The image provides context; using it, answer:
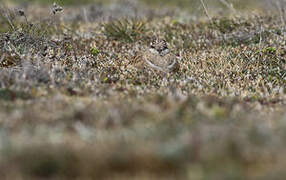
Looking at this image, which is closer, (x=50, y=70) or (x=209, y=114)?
(x=209, y=114)

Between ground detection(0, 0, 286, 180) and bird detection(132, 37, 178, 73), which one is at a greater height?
bird detection(132, 37, 178, 73)

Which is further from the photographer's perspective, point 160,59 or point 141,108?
point 160,59

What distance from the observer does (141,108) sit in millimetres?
5539

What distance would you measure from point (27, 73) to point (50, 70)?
68 cm

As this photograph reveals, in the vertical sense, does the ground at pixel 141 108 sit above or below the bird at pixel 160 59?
below

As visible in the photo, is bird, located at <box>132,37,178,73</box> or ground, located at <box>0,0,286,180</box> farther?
bird, located at <box>132,37,178,73</box>

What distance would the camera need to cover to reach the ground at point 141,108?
13.6 ft

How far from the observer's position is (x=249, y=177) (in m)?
3.92

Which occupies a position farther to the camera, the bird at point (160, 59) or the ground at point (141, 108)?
the bird at point (160, 59)

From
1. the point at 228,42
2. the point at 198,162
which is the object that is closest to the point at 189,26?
the point at 228,42

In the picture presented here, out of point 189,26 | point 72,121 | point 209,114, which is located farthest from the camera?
point 189,26

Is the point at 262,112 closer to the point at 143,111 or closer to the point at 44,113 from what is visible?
the point at 143,111

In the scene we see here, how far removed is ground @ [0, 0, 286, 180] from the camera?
13.6 ft

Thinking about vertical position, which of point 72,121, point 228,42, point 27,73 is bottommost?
point 72,121
